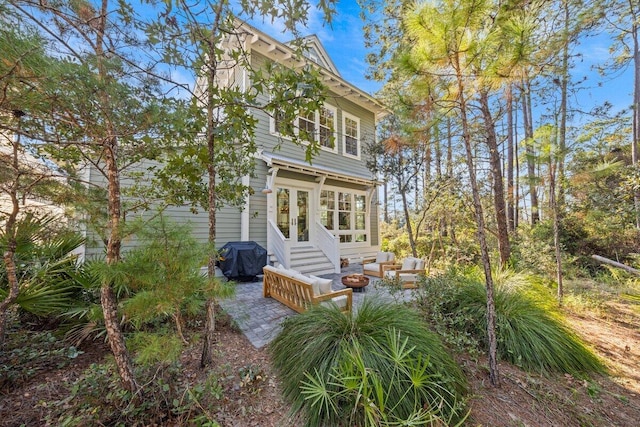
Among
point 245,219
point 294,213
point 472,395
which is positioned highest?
point 294,213

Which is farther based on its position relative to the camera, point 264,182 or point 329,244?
point 329,244

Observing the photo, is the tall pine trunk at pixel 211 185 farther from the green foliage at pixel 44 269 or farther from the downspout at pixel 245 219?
the downspout at pixel 245 219

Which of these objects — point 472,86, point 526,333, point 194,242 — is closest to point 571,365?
point 526,333

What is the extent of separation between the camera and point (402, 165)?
745 cm

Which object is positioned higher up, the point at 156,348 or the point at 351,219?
the point at 351,219

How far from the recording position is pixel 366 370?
2.13 metres

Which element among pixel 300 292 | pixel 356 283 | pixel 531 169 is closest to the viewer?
pixel 300 292

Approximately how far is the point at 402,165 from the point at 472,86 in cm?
442

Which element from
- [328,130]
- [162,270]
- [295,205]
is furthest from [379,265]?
[162,270]

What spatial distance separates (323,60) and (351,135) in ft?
11.8

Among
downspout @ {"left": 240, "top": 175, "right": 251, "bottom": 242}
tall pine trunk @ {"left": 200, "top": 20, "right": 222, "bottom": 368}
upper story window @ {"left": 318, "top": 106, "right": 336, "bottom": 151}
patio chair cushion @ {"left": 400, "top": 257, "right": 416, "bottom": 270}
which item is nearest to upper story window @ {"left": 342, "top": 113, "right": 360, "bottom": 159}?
upper story window @ {"left": 318, "top": 106, "right": 336, "bottom": 151}

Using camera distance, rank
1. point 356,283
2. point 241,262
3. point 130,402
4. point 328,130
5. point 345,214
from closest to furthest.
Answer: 1. point 130,402
2. point 328,130
3. point 356,283
4. point 241,262
5. point 345,214

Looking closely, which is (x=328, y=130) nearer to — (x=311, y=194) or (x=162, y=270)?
(x=162, y=270)

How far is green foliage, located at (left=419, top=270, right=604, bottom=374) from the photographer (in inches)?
122
